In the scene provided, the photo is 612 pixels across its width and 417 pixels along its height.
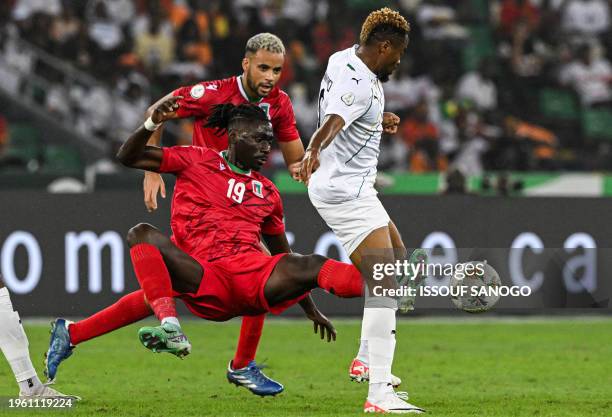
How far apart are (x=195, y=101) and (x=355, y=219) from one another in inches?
50.2

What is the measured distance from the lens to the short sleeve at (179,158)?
290 inches

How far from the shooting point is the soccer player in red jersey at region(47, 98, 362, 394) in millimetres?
7156

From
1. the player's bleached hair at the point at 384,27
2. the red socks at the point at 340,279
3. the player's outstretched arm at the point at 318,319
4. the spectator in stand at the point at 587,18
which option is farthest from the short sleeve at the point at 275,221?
the spectator in stand at the point at 587,18

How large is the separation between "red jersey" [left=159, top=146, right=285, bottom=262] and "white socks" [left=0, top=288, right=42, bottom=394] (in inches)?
42.4

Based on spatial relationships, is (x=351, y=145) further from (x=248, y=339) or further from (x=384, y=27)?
(x=248, y=339)

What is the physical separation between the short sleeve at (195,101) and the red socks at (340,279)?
1.51 m

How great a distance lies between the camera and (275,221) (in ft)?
26.0

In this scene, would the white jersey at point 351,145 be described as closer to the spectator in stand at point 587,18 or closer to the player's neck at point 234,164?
the player's neck at point 234,164

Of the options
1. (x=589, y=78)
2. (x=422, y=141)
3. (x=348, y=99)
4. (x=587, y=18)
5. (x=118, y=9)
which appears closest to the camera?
(x=348, y=99)

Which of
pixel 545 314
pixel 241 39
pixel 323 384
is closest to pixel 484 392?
pixel 323 384

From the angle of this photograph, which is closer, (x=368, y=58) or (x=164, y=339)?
(x=164, y=339)

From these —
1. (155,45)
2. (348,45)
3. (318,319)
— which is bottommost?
(318,319)

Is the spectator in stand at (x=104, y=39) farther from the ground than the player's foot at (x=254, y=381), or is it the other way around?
the spectator in stand at (x=104, y=39)

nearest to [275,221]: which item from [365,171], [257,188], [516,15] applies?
[257,188]
